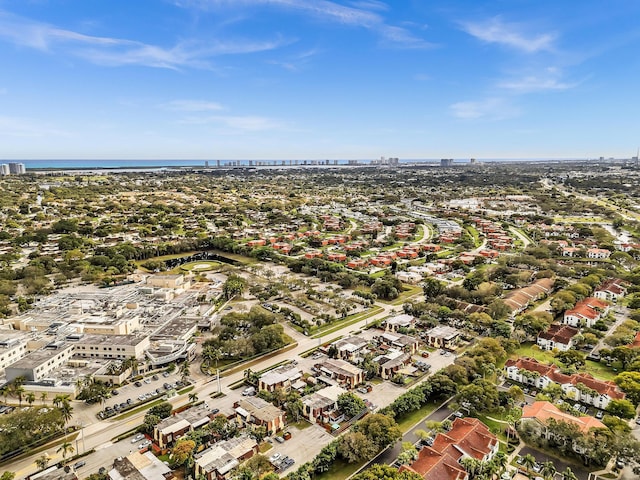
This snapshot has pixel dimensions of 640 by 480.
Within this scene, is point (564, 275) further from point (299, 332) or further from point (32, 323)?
point (32, 323)

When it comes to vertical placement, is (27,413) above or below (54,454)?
above

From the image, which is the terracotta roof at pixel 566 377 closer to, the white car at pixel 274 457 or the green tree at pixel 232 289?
the white car at pixel 274 457

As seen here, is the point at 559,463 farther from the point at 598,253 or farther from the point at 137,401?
the point at 598,253

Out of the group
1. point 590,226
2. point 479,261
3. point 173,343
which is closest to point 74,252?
point 173,343

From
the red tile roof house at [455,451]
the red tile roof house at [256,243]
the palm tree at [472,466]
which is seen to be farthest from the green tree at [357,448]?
the red tile roof house at [256,243]

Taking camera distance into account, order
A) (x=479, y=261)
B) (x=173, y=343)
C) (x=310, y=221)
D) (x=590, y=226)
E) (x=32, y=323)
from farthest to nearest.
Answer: (x=310, y=221) < (x=590, y=226) < (x=479, y=261) < (x=32, y=323) < (x=173, y=343)

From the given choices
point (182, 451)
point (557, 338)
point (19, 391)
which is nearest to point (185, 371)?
point (182, 451)
